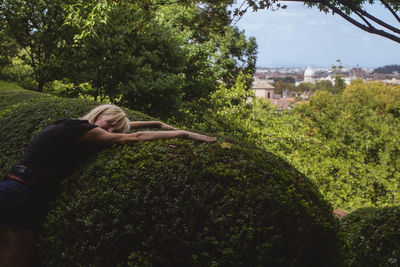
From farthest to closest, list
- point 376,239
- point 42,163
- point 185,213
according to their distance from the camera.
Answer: point 376,239 → point 42,163 → point 185,213

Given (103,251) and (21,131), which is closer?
(103,251)

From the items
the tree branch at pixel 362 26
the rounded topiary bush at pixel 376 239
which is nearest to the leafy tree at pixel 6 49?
the tree branch at pixel 362 26

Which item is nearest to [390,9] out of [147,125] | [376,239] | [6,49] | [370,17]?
[370,17]

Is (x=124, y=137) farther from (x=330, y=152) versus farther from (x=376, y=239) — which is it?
(x=330, y=152)

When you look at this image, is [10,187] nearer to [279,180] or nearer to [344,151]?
[279,180]

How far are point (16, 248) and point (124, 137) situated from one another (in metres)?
1.43

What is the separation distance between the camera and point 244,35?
29.7 meters

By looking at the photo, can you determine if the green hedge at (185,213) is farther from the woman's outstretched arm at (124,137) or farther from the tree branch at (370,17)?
the tree branch at (370,17)

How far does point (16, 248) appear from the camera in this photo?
2.76m

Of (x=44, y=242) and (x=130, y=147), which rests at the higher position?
(x=130, y=147)

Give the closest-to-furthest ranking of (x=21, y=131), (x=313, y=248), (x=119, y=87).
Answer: (x=313, y=248) → (x=21, y=131) → (x=119, y=87)

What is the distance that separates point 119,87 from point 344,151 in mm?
11163

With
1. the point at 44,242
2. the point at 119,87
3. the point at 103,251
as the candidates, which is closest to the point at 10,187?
the point at 44,242

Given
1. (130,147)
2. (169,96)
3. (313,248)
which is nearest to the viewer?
(313,248)
